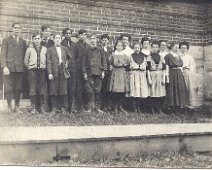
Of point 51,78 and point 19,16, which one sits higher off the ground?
point 19,16

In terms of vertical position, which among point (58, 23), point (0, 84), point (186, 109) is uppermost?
point (58, 23)

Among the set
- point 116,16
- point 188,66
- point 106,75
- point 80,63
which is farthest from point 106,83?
point 188,66

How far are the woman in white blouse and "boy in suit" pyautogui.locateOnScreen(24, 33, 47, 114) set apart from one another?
188 centimetres

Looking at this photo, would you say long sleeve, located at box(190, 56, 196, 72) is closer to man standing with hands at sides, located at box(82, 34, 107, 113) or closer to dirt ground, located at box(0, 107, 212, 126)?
dirt ground, located at box(0, 107, 212, 126)

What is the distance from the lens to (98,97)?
4918 mm

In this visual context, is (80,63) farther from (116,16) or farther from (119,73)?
(116,16)

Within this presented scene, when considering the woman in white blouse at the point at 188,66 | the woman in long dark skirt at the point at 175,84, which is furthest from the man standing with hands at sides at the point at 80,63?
the woman in white blouse at the point at 188,66

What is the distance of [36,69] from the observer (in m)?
4.71

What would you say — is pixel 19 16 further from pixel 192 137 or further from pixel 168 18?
pixel 192 137

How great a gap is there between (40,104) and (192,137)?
1.96 metres

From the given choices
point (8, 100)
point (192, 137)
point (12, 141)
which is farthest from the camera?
point (192, 137)

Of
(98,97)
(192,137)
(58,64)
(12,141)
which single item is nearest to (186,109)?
(192,137)

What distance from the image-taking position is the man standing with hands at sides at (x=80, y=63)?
190 inches

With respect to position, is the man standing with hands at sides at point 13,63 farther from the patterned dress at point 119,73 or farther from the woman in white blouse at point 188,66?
the woman in white blouse at point 188,66
